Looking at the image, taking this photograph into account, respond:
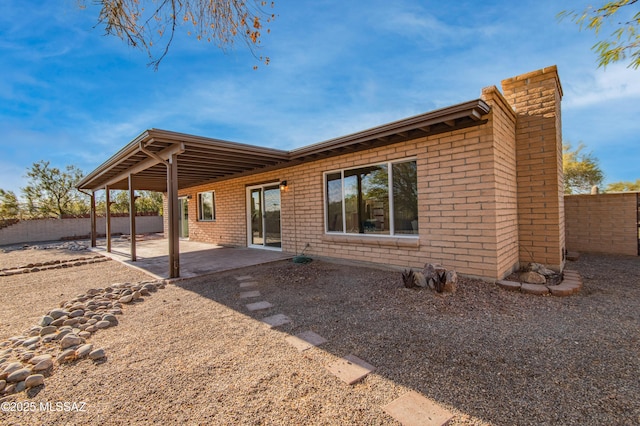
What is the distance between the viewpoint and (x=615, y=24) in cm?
345

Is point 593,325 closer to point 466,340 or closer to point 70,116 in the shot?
point 466,340

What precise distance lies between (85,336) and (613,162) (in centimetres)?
2459

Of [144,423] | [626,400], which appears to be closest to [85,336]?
[144,423]

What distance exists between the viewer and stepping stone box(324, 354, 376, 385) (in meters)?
2.10

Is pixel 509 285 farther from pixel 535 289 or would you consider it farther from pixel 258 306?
pixel 258 306

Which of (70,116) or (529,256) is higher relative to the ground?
(70,116)

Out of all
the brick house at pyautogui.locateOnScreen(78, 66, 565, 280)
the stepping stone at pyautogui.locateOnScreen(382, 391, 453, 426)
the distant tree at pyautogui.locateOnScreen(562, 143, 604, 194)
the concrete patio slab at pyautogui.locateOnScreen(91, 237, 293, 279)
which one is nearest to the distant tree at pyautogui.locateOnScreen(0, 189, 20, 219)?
the concrete patio slab at pyautogui.locateOnScreen(91, 237, 293, 279)

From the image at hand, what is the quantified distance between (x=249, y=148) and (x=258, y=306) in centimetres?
360

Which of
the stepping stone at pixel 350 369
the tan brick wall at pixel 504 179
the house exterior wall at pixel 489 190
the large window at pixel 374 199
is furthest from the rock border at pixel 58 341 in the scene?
the tan brick wall at pixel 504 179

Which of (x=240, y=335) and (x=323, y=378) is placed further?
(x=240, y=335)

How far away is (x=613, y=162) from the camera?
16.5m

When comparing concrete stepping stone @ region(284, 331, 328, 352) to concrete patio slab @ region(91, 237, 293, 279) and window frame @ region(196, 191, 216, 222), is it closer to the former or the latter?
concrete patio slab @ region(91, 237, 293, 279)

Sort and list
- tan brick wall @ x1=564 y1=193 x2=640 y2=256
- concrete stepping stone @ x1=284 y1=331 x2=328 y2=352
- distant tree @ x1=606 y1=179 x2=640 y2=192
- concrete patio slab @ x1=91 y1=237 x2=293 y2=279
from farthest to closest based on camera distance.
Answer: distant tree @ x1=606 y1=179 x2=640 y2=192
tan brick wall @ x1=564 y1=193 x2=640 y2=256
concrete patio slab @ x1=91 y1=237 x2=293 y2=279
concrete stepping stone @ x1=284 y1=331 x2=328 y2=352

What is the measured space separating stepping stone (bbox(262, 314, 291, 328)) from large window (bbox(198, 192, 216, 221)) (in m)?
8.16
